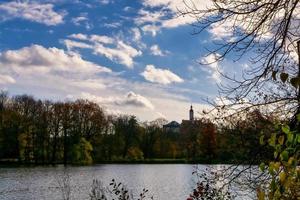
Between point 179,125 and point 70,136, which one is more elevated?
point 179,125

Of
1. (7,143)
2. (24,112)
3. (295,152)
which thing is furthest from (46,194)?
(24,112)

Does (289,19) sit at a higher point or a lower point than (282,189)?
higher

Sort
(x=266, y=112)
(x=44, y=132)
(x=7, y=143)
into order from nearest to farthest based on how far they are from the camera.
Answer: (x=266, y=112) < (x=7, y=143) < (x=44, y=132)

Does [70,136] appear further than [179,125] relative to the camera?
No

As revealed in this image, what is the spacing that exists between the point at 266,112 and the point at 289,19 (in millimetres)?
1655

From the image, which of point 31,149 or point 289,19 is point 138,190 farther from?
point 31,149

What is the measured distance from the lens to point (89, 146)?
232 feet

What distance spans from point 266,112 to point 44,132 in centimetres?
6887

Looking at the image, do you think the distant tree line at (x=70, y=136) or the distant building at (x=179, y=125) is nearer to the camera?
the distant building at (x=179, y=125)

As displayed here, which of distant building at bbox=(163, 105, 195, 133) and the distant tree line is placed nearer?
distant building at bbox=(163, 105, 195, 133)

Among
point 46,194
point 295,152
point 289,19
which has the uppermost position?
point 289,19

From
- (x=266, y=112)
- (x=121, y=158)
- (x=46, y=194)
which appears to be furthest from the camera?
(x=121, y=158)

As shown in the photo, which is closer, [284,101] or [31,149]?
[284,101]

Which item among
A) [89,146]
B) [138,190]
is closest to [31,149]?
[89,146]
